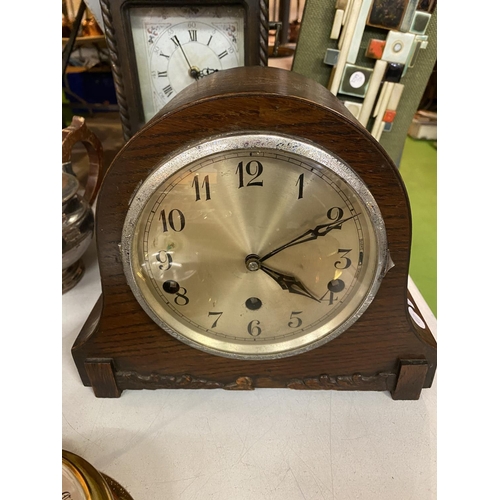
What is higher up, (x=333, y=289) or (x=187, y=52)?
(x=187, y=52)

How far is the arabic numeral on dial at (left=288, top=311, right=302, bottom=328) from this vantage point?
0.77 metres

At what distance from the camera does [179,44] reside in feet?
3.64

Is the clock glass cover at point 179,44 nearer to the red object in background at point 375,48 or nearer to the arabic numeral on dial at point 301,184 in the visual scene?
the red object in background at point 375,48

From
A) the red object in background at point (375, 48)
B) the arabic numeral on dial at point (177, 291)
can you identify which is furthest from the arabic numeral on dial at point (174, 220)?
the red object in background at point (375, 48)

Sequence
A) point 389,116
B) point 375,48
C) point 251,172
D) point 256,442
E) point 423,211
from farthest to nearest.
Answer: point 423,211
point 389,116
point 375,48
point 256,442
point 251,172

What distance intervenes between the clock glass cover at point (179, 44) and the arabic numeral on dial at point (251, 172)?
0.46 metres

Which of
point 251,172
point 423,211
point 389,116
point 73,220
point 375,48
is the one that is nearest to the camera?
point 251,172

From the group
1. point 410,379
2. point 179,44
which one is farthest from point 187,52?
point 410,379

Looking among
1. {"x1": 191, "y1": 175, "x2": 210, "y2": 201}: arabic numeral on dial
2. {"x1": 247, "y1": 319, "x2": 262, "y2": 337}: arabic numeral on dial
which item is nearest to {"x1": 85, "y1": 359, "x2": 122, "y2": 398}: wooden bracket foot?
{"x1": 247, "y1": 319, "x2": 262, "y2": 337}: arabic numeral on dial

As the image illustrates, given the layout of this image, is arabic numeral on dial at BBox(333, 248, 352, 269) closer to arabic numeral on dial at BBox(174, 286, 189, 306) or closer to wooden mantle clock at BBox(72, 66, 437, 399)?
wooden mantle clock at BBox(72, 66, 437, 399)

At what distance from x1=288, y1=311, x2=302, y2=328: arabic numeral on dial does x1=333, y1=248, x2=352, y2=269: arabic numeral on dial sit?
0.11m

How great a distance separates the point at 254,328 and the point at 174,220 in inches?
9.9

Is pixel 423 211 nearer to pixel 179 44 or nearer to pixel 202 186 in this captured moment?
pixel 179 44

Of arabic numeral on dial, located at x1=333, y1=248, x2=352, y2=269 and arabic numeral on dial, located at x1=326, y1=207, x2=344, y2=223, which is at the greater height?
arabic numeral on dial, located at x1=326, y1=207, x2=344, y2=223
